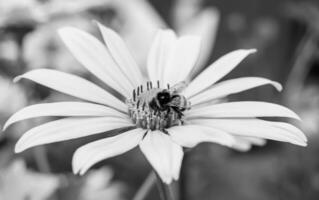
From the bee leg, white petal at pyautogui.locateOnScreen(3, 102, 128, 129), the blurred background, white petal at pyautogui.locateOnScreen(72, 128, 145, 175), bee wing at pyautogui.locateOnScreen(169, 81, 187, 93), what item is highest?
white petal at pyautogui.locateOnScreen(3, 102, 128, 129)

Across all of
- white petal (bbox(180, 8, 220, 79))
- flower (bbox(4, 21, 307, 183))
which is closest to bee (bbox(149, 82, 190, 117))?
flower (bbox(4, 21, 307, 183))

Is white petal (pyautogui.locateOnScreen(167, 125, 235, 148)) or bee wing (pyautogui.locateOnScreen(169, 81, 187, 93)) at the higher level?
white petal (pyautogui.locateOnScreen(167, 125, 235, 148))

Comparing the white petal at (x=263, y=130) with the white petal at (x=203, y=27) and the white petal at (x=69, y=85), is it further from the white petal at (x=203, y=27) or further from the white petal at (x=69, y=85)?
the white petal at (x=203, y=27)


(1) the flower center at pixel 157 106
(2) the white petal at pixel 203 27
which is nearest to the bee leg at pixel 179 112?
(1) the flower center at pixel 157 106

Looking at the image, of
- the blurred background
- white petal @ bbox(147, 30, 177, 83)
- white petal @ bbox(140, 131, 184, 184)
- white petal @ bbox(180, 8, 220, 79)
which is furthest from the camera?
white petal @ bbox(180, 8, 220, 79)

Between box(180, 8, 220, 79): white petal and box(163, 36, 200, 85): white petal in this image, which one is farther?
box(180, 8, 220, 79): white petal

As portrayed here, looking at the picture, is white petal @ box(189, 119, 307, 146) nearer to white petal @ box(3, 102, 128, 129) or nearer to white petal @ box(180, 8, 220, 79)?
white petal @ box(3, 102, 128, 129)

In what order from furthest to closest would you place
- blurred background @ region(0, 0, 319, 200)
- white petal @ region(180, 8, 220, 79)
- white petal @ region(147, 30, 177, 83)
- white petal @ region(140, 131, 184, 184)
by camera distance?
white petal @ region(180, 8, 220, 79) → blurred background @ region(0, 0, 319, 200) → white petal @ region(147, 30, 177, 83) → white petal @ region(140, 131, 184, 184)
